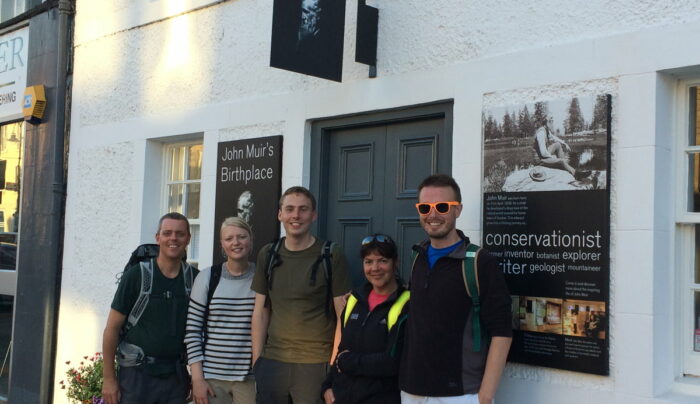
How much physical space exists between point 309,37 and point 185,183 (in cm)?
242

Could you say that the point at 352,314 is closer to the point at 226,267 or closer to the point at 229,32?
the point at 226,267

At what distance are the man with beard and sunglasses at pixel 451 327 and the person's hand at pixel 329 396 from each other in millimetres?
398

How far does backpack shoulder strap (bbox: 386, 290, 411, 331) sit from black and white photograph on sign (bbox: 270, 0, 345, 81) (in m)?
1.54

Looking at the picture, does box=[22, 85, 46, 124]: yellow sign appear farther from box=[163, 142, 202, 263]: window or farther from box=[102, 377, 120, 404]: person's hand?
box=[102, 377, 120, 404]: person's hand

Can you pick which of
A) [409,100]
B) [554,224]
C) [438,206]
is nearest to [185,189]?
[409,100]

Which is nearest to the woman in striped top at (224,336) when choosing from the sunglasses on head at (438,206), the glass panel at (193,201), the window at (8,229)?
the sunglasses on head at (438,206)

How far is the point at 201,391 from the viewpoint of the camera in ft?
15.1

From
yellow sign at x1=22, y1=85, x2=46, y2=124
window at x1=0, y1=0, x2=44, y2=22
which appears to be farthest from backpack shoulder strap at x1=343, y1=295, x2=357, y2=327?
window at x1=0, y1=0, x2=44, y2=22

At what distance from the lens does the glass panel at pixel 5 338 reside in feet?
28.1

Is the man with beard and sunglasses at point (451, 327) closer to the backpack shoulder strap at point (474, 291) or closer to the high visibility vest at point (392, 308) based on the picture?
the backpack shoulder strap at point (474, 291)

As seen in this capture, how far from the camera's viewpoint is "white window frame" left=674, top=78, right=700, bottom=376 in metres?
3.95

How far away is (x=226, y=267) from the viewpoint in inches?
191

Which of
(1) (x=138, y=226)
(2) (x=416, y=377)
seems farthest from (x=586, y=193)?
(1) (x=138, y=226)

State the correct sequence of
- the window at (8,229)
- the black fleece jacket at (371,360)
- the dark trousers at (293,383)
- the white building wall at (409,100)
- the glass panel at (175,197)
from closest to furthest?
the white building wall at (409,100), the black fleece jacket at (371,360), the dark trousers at (293,383), the glass panel at (175,197), the window at (8,229)
